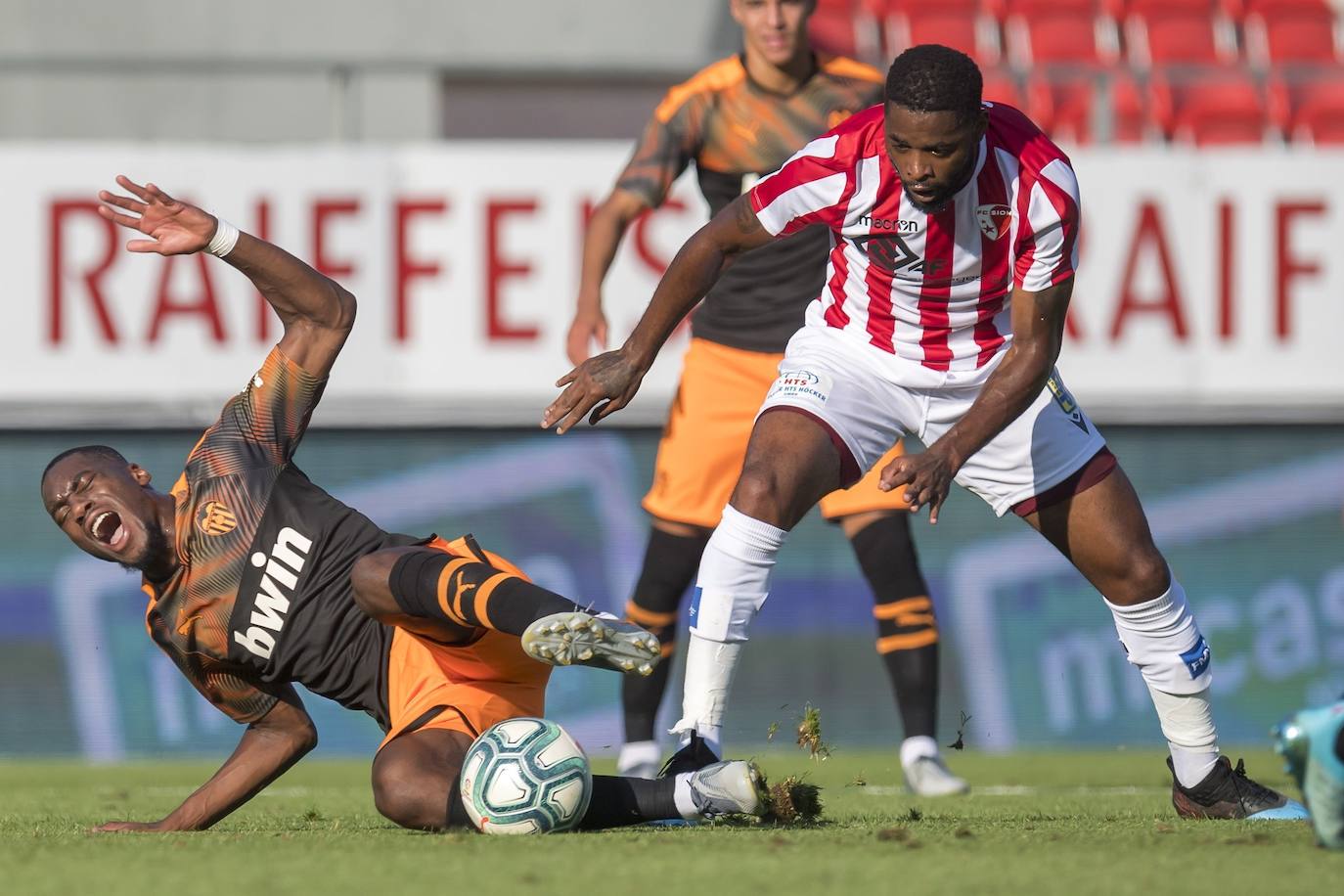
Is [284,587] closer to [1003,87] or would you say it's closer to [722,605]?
[722,605]

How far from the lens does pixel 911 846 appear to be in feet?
13.0

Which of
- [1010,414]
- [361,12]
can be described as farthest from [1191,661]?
[361,12]

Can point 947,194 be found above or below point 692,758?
above

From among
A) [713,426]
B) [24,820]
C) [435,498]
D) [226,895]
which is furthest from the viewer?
[435,498]

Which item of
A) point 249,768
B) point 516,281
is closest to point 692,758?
point 249,768

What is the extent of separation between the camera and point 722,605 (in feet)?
14.9

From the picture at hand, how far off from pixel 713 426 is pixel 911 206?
1908 mm

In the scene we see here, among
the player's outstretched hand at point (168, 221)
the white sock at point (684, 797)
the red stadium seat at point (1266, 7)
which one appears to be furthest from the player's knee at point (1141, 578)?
the red stadium seat at point (1266, 7)

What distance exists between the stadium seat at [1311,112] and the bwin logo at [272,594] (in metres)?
7.54

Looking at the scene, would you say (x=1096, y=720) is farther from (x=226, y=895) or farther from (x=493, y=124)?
(x=226, y=895)

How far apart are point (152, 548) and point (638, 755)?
213cm

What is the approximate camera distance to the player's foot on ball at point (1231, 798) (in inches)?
187

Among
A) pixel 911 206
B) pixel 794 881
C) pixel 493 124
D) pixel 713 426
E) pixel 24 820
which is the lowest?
pixel 24 820

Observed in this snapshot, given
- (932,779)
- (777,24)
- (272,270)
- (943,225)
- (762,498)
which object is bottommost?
(932,779)
